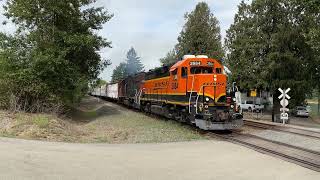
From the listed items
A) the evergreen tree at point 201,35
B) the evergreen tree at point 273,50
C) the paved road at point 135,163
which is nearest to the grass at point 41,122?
the paved road at point 135,163

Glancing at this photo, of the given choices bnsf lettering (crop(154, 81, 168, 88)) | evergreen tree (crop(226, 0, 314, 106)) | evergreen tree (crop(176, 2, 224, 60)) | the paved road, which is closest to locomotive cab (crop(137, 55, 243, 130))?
bnsf lettering (crop(154, 81, 168, 88))

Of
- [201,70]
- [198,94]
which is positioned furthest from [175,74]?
[198,94]

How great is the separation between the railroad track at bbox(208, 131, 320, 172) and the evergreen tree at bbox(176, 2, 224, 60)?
45.0 m

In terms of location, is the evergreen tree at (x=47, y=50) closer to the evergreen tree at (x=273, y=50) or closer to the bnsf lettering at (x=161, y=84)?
the bnsf lettering at (x=161, y=84)

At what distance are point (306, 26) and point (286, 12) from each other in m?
3.00

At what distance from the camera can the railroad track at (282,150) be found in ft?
45.0

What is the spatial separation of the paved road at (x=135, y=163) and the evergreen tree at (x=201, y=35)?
4921 cm

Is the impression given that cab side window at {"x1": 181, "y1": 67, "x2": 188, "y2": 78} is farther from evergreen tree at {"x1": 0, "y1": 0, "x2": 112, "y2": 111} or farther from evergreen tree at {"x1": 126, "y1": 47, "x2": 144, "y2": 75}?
evergreen tree at {"x1": 126, "y1": 47, "x2": 144, "y2": 75}

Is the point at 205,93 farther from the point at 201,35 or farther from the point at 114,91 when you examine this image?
the point at 201,35

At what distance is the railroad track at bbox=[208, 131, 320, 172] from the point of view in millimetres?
13712

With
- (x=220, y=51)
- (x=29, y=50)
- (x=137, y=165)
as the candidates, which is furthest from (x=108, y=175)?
(x=220, y=51)

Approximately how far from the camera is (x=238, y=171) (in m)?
12.0

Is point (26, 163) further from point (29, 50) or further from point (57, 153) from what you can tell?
point (29, 50)

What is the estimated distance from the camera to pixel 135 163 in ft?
41.4
